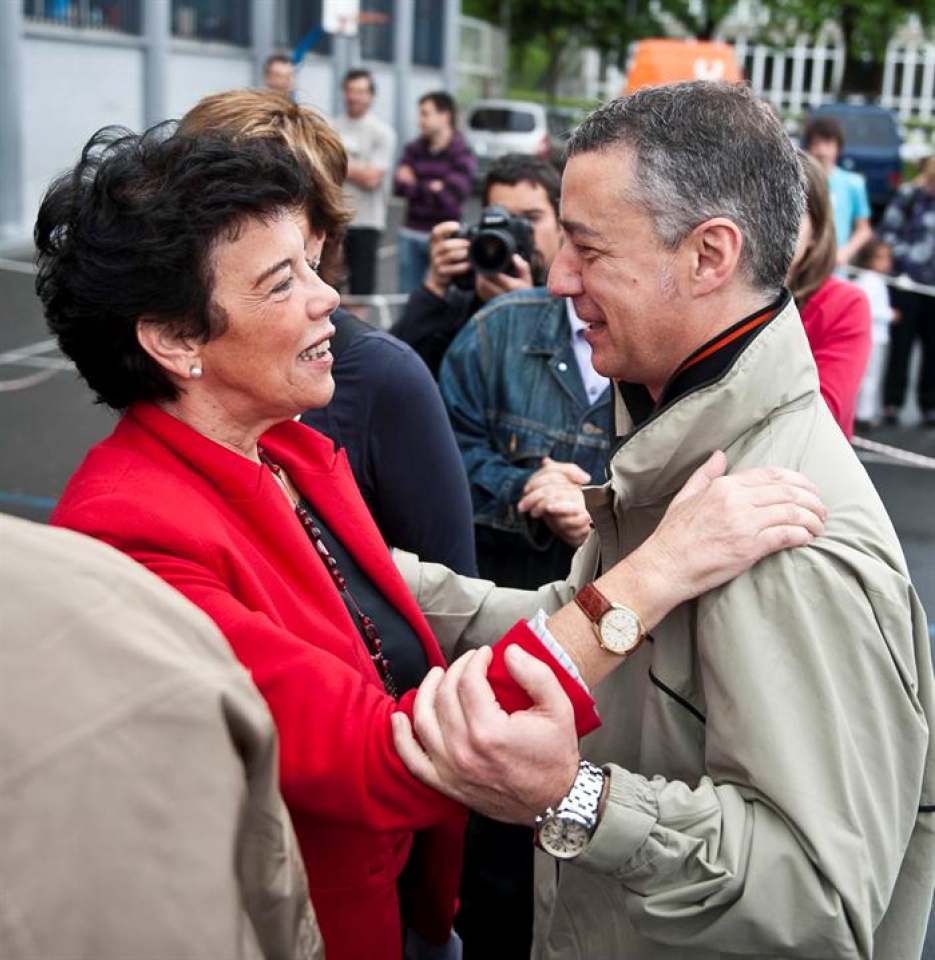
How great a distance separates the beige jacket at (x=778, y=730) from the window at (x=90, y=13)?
14.1 m

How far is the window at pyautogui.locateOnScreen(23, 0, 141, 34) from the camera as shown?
13858 millimetres

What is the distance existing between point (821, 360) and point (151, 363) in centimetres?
254

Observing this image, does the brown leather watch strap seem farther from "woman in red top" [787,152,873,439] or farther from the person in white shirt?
the person in white shirt

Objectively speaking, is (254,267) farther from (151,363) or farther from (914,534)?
(914,534)

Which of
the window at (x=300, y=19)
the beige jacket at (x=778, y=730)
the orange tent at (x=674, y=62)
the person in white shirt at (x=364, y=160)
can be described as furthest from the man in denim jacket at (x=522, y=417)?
the window at (x=300, y=19)

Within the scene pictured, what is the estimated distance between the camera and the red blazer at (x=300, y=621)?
1483mm

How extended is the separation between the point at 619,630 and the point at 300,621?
0.43 m

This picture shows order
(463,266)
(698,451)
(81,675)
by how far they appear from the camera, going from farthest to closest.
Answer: (463,266)
(698,451)
(81,675)

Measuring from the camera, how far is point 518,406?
3.15 meters

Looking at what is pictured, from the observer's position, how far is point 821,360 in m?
3.74

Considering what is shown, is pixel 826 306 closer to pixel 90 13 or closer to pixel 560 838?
pixel 560 838

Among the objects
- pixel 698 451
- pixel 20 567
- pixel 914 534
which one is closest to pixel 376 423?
pixel 698 451

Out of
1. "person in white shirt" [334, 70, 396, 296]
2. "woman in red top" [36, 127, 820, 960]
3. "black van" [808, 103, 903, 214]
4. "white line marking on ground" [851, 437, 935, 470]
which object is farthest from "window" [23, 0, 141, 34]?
"woman in red top" [36, 127, 820, 960]

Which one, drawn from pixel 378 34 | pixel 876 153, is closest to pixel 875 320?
pixel 876 153
